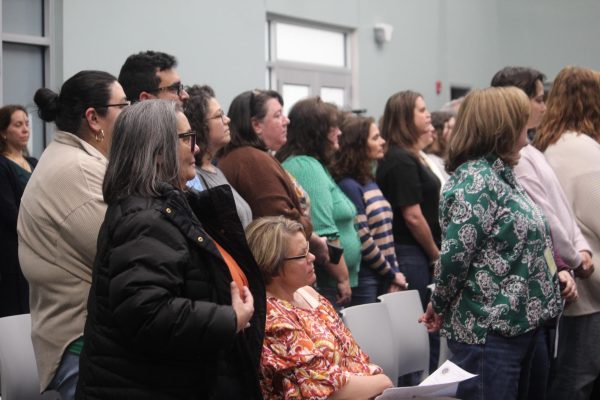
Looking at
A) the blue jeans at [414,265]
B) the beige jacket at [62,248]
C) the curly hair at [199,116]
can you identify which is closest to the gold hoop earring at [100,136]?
the beige jacket at [62,248]

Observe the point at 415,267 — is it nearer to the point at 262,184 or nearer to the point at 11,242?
the point at 262,184

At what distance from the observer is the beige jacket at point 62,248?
89.4 inches

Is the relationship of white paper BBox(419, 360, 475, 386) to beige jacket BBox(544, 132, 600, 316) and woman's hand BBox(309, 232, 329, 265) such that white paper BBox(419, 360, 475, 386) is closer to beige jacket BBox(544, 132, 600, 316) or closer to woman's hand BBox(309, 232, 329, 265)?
beige jacket BBox(544, 132, 600, 316)

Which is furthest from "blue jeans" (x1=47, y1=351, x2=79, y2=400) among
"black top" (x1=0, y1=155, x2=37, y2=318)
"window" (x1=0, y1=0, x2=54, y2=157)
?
"window" (x1=0, y1=0, x2=54, y2=157)

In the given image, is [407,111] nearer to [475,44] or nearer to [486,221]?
[486,221]

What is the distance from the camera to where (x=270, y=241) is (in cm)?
259

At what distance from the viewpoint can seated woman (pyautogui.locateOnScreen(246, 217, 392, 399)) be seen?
2.36 metres

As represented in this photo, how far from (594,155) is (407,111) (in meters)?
1.32

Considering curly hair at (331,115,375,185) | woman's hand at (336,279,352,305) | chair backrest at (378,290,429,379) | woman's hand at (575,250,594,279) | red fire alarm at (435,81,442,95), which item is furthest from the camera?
red fire alarm at (435,81,442,95)

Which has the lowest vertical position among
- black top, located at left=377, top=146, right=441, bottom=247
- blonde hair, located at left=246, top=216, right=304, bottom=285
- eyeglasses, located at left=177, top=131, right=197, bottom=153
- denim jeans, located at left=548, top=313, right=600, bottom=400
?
denim jeans, located at left=548, top=313, right=600, bottom=400

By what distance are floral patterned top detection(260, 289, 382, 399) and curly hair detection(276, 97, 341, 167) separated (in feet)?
5.31

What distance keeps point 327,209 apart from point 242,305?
1.95 m

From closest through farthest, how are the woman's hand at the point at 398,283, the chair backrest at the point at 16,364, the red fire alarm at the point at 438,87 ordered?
1. the chair backrest at the point at 16,364
2. the woman's hand at the point at 398,283
3. the red fire alarm at the point at 438,87

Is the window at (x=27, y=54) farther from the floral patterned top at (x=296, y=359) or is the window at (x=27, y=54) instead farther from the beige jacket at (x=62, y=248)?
the floral patterned top at (x=296, y=359)
